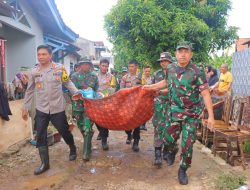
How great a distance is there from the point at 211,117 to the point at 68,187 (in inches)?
80.0

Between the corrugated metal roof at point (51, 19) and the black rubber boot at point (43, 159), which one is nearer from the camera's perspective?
the black rubber boot at point (43, 159)

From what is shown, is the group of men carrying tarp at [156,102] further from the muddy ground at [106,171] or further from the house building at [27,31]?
the house building at [27,31]

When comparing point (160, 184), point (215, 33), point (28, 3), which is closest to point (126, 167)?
point (160, 184)

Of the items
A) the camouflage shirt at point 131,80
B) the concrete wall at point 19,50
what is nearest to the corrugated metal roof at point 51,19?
the concrete wall at point 19,50

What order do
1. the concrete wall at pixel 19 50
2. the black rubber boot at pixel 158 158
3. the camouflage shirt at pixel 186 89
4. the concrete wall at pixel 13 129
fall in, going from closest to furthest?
1. the camouflage shirt at pixel 186 89
2. the black rubber boot at pixel 158 158
3. the concrete wall at pixel 13 129
4. the concrete wall at pixel 19 50

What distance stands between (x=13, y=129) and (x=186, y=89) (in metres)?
3.80

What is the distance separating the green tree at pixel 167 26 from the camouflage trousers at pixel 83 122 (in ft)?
21.0

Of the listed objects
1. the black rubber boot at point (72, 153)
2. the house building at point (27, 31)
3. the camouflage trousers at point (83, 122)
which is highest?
the house building at point (27, 31)

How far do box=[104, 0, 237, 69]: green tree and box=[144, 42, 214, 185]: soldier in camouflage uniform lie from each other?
23.2 ft

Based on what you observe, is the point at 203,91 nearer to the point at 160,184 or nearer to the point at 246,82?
the point at 160,184

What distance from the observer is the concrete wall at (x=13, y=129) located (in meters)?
5.71

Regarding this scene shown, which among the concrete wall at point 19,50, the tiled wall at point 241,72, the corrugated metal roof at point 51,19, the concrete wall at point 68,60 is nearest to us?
the corrugated metal roof at point 51,19

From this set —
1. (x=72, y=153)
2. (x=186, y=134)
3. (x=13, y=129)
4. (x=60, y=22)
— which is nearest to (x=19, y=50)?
(x=60, y=22)

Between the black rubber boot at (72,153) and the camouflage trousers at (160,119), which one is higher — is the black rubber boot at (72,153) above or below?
below
